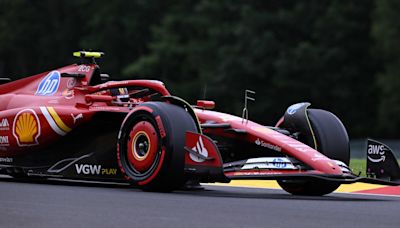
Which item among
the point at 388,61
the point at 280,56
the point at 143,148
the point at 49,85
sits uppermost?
the point at 280,56

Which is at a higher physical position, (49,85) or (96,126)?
(49,85)

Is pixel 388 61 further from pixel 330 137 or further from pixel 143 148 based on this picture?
pixel 143 148

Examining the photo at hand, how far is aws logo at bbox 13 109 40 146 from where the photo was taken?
1206 centimetres

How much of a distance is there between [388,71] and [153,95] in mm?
35404

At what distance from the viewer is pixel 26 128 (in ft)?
39.9

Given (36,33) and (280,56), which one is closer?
(280,56)

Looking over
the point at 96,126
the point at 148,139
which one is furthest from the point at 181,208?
the point at 96,126

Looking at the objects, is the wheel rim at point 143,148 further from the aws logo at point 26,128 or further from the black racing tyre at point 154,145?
the aws logo at point 26,128

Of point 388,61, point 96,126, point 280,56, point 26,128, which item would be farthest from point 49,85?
point 280,56

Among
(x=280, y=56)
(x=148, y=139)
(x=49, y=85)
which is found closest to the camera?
(x=148, y=139)

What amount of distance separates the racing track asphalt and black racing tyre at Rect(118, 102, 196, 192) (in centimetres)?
17

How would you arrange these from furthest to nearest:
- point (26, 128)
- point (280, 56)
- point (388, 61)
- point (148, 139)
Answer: point (280, 56) < point (388, 61) < point (26, 128) < point (148, 139)

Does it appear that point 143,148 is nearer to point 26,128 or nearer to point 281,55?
point 26,128

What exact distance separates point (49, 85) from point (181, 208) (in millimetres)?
4177
